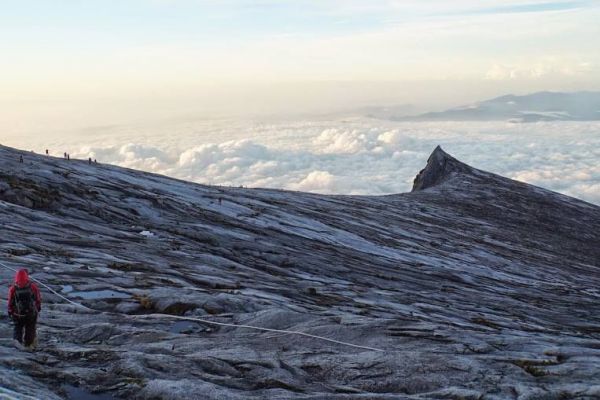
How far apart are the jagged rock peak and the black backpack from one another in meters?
83.6

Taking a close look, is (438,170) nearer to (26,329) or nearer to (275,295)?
(275,295)

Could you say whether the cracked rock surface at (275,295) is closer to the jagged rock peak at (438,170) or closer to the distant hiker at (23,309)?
the distant hiker at (23,309)

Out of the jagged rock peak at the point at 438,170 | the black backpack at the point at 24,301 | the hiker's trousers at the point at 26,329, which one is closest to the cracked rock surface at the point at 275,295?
the hiker's trousers at the point at 26,329

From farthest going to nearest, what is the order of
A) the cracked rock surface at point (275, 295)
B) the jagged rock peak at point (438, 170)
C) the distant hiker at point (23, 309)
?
the jagged rock peak at point (438, 170)
the distant hiker at point (23, 309)
the cracked rock surface at point (275, 295)

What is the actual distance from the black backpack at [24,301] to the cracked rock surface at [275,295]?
122 centimetres

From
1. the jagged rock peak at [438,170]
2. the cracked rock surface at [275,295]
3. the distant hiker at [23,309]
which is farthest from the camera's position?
the jagged rock peak at [438,170]

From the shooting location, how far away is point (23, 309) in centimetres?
1873

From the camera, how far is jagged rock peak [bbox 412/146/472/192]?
98188mm

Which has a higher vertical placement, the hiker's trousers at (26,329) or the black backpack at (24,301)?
the black backpack at (24,301)

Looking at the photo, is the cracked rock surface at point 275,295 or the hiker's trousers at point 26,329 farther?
the hiker's trousers at point 26,329

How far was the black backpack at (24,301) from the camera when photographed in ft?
61.4

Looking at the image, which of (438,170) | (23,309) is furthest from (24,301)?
(438,170)

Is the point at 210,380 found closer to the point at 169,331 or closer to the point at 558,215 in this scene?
the point at 169,331

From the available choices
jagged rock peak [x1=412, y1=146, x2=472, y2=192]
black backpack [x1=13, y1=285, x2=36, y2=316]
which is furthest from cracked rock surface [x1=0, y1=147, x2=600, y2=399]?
jagged rock peak [x1=412, y1=146, x2=472, y2=192]
